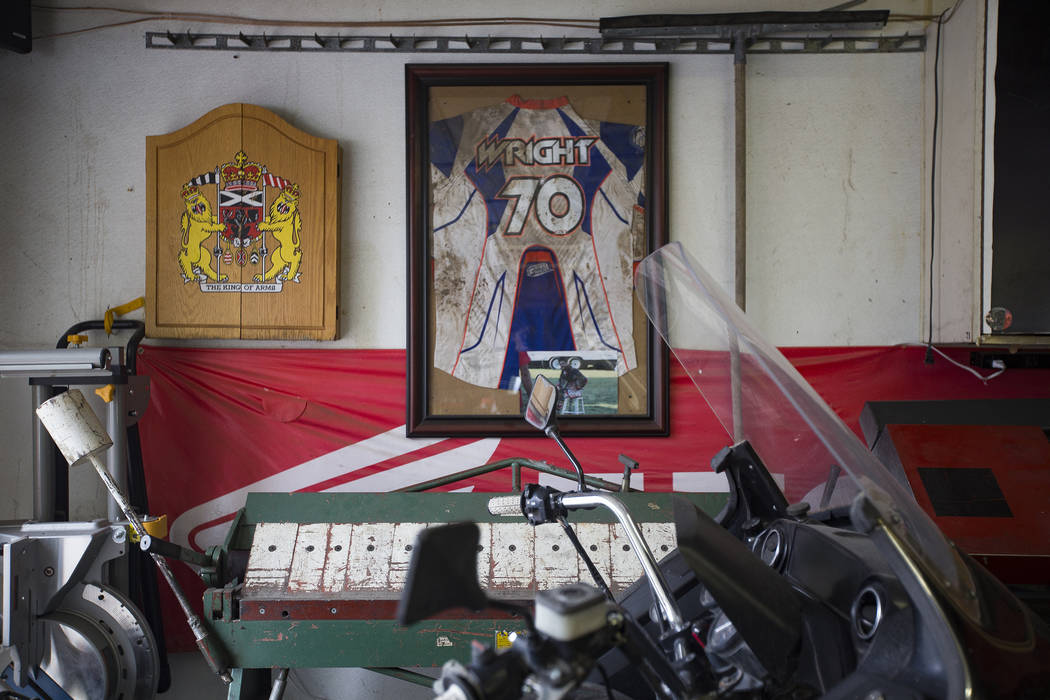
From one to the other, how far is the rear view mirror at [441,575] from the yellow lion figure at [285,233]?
7.73 feet

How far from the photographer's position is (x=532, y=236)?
2889 mm

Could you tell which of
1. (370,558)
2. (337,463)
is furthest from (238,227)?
(370,558)

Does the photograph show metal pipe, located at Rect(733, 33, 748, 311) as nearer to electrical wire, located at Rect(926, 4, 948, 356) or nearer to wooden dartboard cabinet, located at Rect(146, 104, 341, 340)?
electrical wire, located at Rect(926, 4, 948, 356)

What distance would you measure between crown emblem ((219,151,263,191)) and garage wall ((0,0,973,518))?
0.29 meters

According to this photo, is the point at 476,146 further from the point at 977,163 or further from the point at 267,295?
the point at 977,163


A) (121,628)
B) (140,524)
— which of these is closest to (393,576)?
(140,524)

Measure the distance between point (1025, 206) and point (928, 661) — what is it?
7.34ft

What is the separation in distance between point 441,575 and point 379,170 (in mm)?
2513

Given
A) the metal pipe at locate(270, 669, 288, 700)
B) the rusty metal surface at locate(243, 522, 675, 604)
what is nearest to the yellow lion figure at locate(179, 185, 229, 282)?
the rusty metal surface at locate(243, 522, 675, 604)

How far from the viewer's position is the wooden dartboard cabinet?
2848mm

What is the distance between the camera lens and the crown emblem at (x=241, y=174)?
9.41 feet

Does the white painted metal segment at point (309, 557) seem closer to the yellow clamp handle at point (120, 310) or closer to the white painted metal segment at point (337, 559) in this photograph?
the white painted metal segment at point (337, 559)

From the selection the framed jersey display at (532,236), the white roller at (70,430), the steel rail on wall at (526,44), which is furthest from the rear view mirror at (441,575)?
the steel rail on wall at (526,44)

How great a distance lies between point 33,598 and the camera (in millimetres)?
2094
